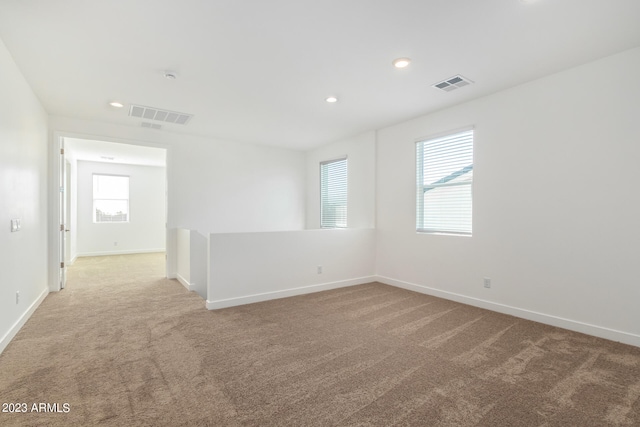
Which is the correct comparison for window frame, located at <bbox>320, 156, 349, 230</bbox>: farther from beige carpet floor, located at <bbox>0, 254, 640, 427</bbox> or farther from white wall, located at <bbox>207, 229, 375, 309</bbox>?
beige carpet floor, located at <bbox>0, 254, 640, 427</bbox>

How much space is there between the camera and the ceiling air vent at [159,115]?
4273 millimetres

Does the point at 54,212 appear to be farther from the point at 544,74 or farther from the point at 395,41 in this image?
the point at 544,74

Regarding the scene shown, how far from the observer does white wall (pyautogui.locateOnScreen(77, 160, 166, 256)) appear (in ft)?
27.8

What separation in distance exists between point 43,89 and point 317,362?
4371 millimetres

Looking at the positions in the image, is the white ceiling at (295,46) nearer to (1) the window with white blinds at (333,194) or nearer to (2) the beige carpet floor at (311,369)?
(1) the window with white blinds at (333,194)

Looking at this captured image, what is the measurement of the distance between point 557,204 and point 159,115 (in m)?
5.26

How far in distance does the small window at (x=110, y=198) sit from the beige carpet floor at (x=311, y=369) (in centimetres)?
593

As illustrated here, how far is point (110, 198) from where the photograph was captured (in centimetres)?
893

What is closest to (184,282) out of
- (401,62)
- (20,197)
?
(20,197)

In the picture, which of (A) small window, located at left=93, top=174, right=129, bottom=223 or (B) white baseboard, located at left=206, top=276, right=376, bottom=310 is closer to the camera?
(B) white baseboard, located at left=206, top=276, right=376, bottom=310

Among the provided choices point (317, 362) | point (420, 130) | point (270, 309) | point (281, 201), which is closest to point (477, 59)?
point (420, 130)

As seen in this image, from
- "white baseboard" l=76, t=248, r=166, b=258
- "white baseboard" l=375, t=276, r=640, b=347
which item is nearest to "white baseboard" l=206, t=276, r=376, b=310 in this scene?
"white baseboard" l=375, t=276, r=640, b=347

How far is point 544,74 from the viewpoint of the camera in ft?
10.6

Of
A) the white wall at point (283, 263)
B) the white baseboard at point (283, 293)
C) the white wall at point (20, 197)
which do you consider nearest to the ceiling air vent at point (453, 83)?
the white wall at point (283, 263)
